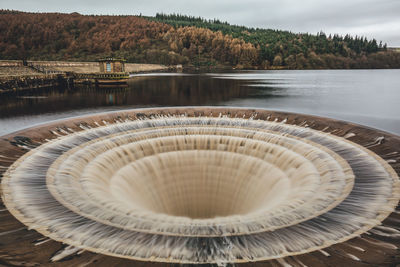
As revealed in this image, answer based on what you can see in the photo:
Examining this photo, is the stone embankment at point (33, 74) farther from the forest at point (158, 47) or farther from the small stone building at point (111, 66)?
the forest at point (158, 47)

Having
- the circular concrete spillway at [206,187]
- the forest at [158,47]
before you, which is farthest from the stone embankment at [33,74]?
the forest at [158,47]

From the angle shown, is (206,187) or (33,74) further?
(33,74)

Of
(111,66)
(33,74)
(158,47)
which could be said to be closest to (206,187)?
(111,66)

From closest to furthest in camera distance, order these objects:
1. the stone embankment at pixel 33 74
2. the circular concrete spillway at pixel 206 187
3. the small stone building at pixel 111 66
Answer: the circular concrete spillway at pixel 206 187 < the stone embankment at pixel 33 74 < the small stone building at pixel 111 66

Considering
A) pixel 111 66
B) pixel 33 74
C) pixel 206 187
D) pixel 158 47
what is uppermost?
pixel 158 47

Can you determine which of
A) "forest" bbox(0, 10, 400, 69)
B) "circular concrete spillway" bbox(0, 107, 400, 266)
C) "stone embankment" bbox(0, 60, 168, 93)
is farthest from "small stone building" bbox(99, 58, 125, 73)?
"forest" bbox(0, 10, 400, 69)

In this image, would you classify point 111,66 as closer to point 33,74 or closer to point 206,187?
point 33,74
